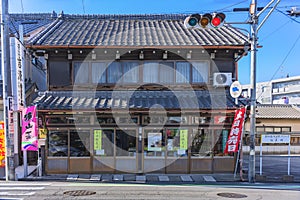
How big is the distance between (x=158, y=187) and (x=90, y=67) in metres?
7.08

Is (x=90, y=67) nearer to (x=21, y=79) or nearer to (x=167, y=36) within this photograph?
(x=21, y=79)

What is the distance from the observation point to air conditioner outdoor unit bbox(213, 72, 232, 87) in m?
14.3

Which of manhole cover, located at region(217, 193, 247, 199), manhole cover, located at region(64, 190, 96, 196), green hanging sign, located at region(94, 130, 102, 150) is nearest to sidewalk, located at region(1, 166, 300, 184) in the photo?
green hanging sign, located at region(94, 130, 102, 150)

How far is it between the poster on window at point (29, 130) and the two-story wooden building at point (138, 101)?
1123mm

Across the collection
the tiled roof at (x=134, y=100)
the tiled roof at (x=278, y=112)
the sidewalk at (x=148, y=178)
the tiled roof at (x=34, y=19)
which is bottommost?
the sidewalk at (x=148, y=178)

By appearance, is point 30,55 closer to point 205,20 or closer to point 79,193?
point 79,193

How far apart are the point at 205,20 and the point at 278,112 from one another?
62.2 ft

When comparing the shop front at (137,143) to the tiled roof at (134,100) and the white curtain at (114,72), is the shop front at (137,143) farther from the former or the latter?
the white curtain at (114,72)

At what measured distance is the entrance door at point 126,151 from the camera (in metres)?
14.0

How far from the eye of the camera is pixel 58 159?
542 inches

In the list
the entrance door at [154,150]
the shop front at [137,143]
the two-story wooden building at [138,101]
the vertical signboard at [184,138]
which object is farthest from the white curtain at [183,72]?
the entrance door at [154,150]

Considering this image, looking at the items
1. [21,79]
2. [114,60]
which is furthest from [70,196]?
[114,60]

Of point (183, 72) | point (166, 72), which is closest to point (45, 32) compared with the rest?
point (166, 72)

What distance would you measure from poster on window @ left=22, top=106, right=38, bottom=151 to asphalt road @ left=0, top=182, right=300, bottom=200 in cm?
168
